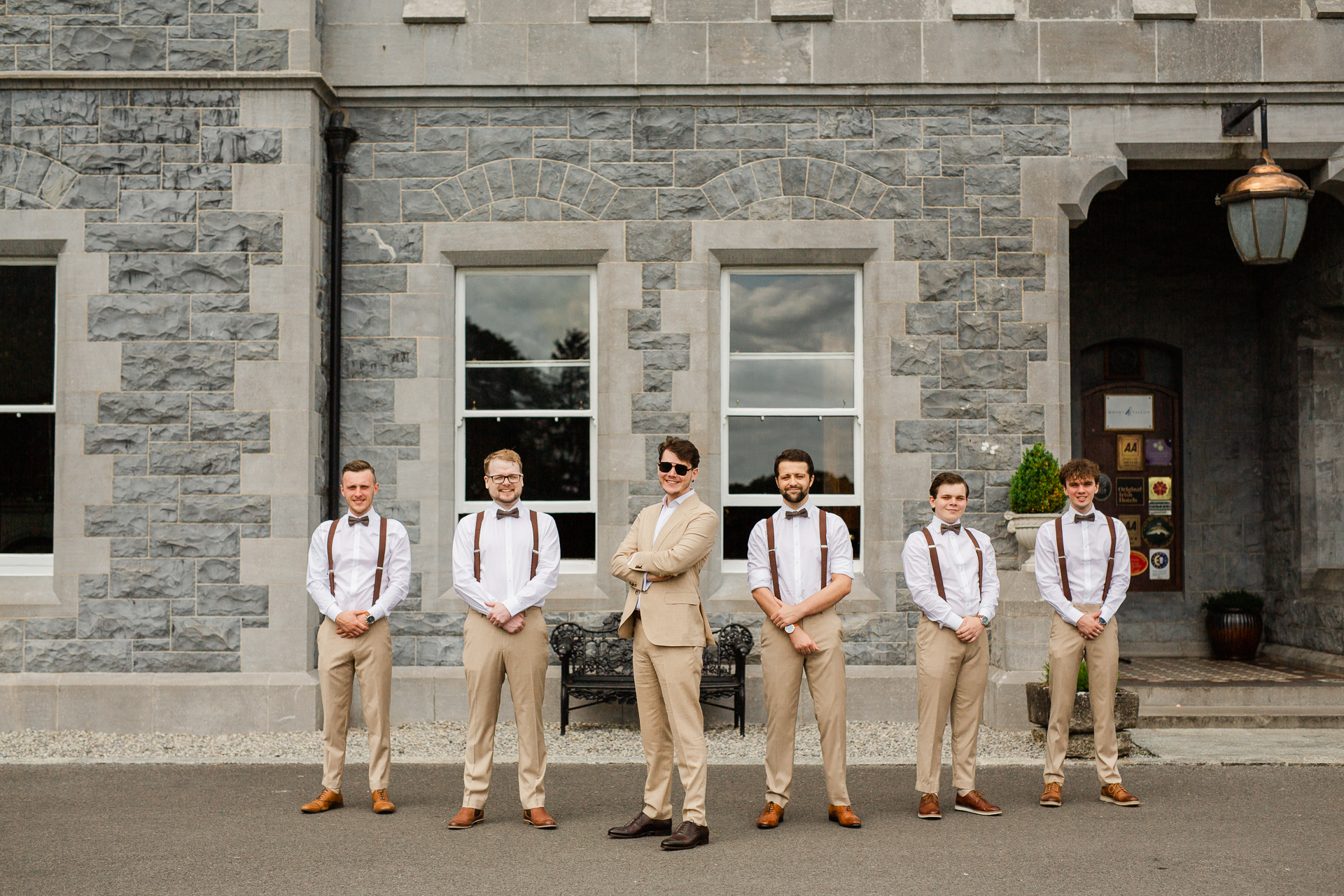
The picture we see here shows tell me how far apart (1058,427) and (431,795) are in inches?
219

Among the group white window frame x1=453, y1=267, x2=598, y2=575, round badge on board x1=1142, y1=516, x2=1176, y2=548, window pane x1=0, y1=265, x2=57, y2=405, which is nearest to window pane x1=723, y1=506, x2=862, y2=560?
white window frame x1=453, y1=267, x2=598, y2=575

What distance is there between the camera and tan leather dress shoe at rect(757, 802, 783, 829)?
19.2 ft

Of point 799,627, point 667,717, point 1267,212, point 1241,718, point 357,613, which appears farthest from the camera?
point 1241,718

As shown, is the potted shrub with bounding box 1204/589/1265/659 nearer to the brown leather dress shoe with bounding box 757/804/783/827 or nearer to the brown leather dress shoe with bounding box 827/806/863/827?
the brown leather dress shoe with bounding box 827/806/863/827

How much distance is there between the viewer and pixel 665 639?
5.70 metres

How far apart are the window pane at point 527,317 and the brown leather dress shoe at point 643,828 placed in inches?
183

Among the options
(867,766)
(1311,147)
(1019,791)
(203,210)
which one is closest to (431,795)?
(867,766)

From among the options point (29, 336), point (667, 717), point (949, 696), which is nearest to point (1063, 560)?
point (949, 696)

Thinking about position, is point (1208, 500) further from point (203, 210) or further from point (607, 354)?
point (203, 210)

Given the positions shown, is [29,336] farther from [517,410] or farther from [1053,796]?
[1053,796]

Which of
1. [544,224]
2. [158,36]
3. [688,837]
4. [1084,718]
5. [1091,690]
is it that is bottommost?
[688,837]

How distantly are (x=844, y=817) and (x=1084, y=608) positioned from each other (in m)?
1.85

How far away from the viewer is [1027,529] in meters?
8.72

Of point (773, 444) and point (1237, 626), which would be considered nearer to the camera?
point (773, 444)
